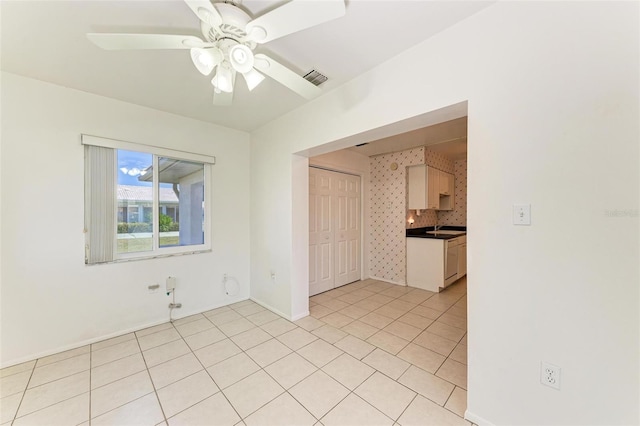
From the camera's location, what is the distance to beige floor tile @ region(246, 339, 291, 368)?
6.93ft

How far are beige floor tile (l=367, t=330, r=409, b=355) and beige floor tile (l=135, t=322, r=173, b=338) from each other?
235cm

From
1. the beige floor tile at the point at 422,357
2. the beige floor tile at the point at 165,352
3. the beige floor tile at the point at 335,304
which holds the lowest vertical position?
the beige floor tile at the point at 335,304

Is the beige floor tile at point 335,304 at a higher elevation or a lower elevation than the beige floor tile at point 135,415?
lower

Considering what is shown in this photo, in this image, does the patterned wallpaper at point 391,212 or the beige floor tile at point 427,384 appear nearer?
the beige floor tile at point 427,384

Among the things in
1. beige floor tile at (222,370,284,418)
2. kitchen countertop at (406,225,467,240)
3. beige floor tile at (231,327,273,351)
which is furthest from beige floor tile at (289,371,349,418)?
kitchen countertop at (406,225,467,240)

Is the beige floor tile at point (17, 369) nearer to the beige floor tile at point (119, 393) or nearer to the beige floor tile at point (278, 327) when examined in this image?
the beige floor tile at point (119, 393)

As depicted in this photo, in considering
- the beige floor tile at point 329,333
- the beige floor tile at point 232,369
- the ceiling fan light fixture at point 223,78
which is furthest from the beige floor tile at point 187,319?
the ceiling fan light fixture at point 223,78

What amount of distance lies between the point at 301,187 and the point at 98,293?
248cm

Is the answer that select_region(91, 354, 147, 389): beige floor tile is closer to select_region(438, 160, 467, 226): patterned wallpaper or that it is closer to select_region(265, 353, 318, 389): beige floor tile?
select_region(265, 353, 318, 389): beige floor tile

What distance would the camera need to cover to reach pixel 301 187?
3008mm

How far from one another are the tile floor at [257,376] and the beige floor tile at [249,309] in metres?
0.15

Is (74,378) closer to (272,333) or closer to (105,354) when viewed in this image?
(105,354)

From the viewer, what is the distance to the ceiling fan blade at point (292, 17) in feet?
3.35

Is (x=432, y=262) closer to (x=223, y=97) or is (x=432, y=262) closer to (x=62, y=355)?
(x=223, y=97)
